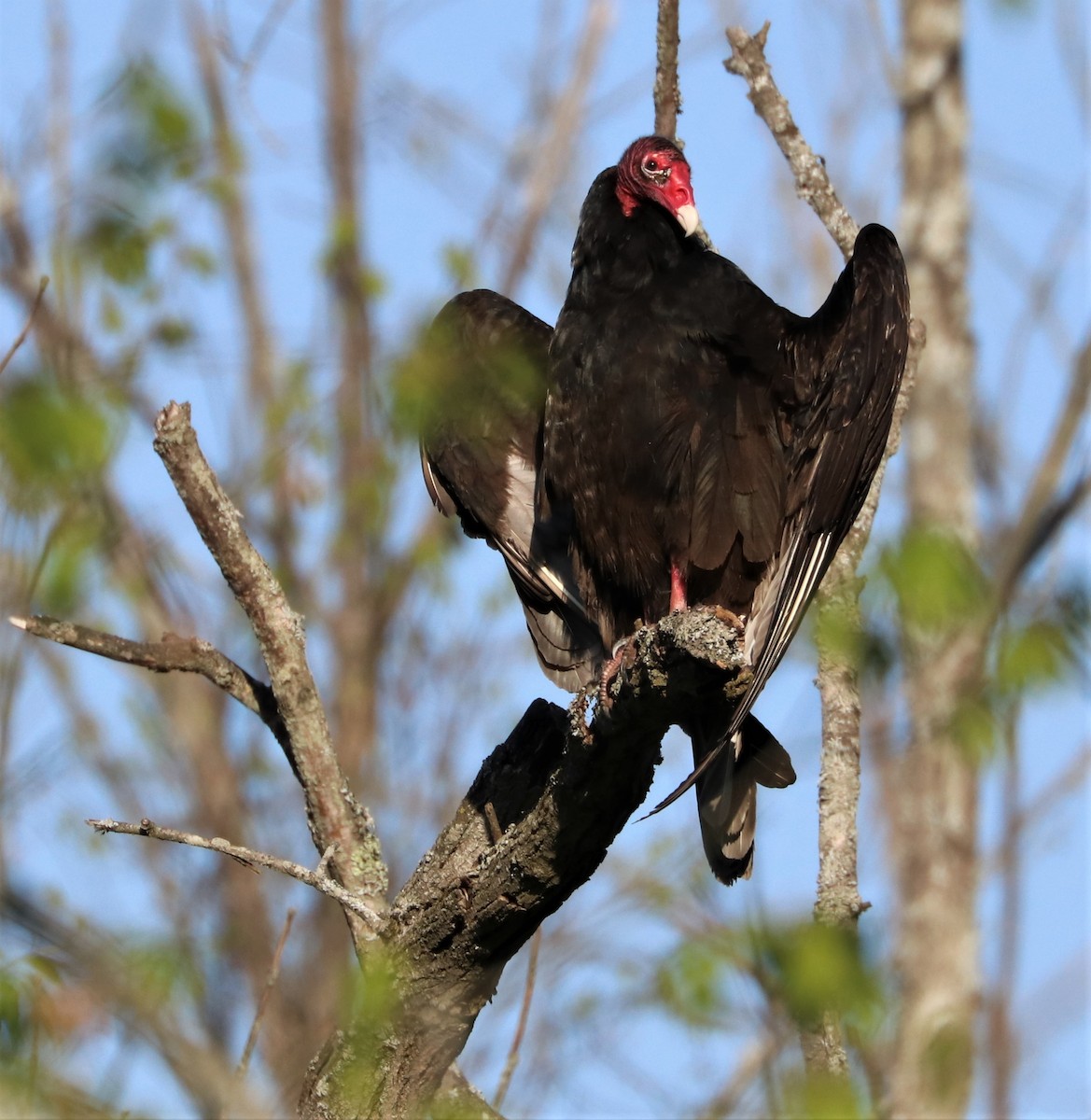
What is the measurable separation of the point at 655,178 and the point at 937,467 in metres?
4.78

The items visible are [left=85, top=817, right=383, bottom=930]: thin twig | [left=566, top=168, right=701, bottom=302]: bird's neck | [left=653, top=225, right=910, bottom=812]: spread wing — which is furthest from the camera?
[left=566, top=168, right=701, bottom=302]: bird's neck

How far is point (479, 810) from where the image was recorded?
3270mm

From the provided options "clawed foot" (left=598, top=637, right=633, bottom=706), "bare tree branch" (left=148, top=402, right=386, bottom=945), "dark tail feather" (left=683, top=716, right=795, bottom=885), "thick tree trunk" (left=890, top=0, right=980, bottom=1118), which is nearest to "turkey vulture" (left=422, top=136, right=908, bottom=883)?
"dark tail feather" (left=683, top=716, right=795, bottom=885)

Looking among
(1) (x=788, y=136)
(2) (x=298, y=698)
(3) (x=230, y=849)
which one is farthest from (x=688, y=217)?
(3) (x=230, y=849)

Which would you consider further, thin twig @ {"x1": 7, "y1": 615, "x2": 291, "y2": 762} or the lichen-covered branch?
thin twig @ {"x1": 7, "y1": 615, "x2": 291, "y2": 762}

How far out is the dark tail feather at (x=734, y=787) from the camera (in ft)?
11.6

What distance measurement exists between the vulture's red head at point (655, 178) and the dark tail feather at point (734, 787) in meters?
1.26

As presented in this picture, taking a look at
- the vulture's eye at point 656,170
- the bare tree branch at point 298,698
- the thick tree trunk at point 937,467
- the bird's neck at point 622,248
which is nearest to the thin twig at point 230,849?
the bare tree branch at point 298,698

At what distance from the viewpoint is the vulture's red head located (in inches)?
155

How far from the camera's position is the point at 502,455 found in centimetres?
413

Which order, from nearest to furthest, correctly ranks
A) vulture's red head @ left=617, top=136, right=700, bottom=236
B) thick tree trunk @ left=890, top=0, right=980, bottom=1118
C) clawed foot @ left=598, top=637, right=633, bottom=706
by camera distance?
clawed foot @ left=598, top=637, right=633, bottom=706 → vulture's red head @ left=617, top=136, right=700, bottom=236 → thick tree trunk @ left=890, top=0, right=980, bottom=1118

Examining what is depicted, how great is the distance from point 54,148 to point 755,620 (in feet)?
9.85

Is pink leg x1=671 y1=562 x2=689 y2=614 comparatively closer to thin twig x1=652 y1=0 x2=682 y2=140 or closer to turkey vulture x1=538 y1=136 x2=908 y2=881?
turkey vulture x1=538 y1=136 x2=908 y2=881

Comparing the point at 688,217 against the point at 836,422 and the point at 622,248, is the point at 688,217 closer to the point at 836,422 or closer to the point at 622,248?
the point at 622,248
